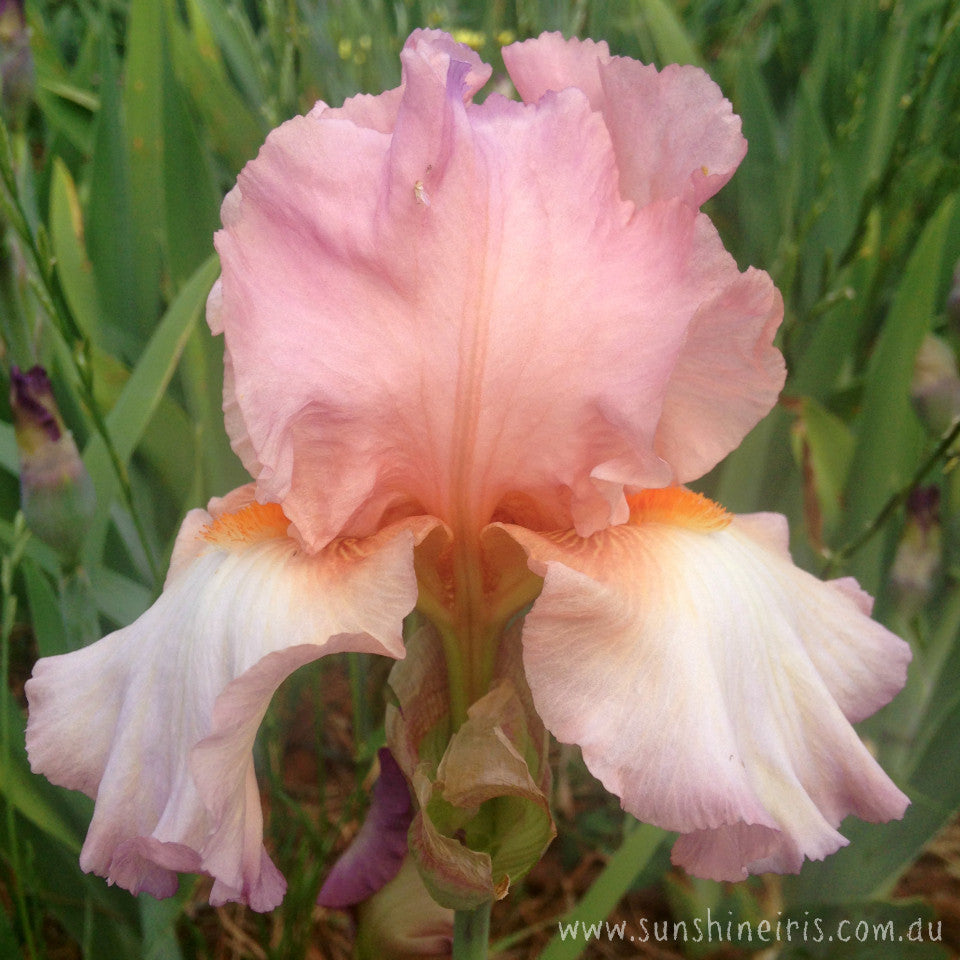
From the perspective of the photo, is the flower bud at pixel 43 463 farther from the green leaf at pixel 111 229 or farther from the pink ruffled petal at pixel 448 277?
the green leaf at pixel 111 229

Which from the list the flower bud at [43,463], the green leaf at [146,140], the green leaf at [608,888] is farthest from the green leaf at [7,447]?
the green leaf at [608,888]

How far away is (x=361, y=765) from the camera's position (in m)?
1.46

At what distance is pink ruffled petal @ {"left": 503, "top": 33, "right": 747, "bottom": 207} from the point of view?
32.5 inches

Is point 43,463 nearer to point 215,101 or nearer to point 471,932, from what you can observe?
point 471,932

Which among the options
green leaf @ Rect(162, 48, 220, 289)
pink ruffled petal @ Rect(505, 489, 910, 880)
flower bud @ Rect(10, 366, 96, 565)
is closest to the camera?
pink ruffled petal @ Rect(505, 489, 910, 880)

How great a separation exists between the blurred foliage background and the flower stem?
183mm

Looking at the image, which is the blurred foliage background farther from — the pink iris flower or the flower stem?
the pink iris flower

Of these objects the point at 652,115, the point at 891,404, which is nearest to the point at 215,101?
the point at 652,115

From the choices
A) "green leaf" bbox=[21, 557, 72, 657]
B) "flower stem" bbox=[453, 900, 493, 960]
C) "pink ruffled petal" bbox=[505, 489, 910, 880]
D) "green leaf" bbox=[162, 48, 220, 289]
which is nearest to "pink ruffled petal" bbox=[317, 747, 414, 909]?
"flower stem" bbox=[453, 900, 493, 960]

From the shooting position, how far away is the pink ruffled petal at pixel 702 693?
713mm

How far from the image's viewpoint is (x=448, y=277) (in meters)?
0.77

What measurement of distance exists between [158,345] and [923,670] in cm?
124

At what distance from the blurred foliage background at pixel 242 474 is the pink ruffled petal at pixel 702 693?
42cm

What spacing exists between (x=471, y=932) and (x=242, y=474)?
33.3 inches
